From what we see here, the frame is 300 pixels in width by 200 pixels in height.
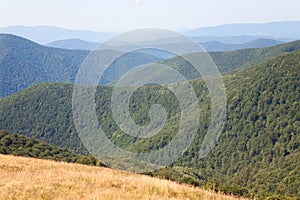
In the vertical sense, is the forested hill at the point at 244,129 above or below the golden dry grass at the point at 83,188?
below

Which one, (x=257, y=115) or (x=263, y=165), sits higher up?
(x=257, y=115)

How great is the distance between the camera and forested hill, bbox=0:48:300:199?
360 feet

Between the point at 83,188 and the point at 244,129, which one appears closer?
the point at 83,188

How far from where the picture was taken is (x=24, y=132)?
180m

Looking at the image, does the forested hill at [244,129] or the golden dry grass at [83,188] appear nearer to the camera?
the golden dry grass at [83,188]

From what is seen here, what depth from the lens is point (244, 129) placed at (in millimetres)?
134250

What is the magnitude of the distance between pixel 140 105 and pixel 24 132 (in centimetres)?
5919

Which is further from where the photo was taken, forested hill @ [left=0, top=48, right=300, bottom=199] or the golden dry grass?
forested hill @ [left=0, top=48, right=300, bottom=199]

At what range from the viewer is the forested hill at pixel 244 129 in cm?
10981

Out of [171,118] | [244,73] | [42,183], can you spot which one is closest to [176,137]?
[171,118]

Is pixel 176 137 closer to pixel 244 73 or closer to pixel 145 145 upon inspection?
pixel 145 145

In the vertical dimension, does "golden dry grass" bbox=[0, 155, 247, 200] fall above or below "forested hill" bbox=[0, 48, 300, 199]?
above

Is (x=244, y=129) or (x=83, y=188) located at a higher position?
(x=83, y=188)

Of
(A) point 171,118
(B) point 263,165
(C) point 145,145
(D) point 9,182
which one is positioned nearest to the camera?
(D) point 9,182
